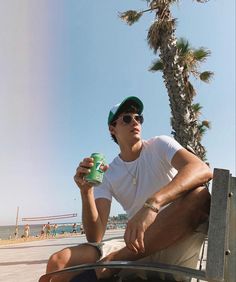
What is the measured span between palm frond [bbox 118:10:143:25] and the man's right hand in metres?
11.5

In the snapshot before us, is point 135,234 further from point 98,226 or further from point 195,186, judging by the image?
point 98,226

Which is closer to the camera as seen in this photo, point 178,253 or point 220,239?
point 220,239

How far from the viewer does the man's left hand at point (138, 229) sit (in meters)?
1.53

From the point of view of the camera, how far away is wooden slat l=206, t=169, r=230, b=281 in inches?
47.2

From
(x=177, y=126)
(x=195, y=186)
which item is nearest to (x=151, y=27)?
(x=177, y=126)

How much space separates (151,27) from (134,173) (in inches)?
377

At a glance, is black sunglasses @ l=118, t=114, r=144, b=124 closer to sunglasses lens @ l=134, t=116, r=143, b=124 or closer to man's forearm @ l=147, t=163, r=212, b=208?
sunglasses lens @ l=134, t=116, r=143, b=124

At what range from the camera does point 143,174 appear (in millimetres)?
2299

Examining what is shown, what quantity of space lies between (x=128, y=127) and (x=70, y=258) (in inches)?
41.9

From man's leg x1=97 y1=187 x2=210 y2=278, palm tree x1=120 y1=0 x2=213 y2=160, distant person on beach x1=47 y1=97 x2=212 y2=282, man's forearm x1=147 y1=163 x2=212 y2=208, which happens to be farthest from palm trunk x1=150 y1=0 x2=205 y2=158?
man's leg x1=97 y1=187 x2=210 y2=278

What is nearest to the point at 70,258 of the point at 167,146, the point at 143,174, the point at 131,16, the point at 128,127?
the point at 143,174

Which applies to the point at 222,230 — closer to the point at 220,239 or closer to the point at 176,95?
the point at 220,239

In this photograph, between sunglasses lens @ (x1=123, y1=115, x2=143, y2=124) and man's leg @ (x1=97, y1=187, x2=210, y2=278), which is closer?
man's leg @ (x1=97, y1=187, x2=210, y2=278)

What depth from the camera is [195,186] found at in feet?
5.41
